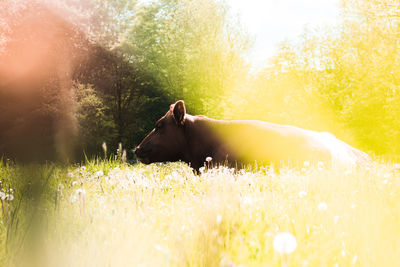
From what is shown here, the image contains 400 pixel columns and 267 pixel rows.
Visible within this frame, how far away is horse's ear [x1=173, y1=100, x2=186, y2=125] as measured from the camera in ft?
25.7

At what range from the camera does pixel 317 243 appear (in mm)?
2363

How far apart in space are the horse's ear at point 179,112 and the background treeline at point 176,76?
6.00 m

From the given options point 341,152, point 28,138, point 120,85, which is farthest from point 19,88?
point 341,152

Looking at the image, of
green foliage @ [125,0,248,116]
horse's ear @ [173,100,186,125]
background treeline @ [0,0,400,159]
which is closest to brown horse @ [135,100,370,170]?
horse's ear @ [173,100,186,125]

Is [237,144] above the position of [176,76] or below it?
below

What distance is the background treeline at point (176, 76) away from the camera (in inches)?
566

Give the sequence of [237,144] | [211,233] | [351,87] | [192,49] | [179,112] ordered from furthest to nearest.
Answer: [192,49], [351,87], [179,112], [237,144], [211,233]

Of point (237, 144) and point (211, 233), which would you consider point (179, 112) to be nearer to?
point (237, 144)

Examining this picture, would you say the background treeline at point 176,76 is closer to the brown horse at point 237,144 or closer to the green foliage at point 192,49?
the green foliage at point 192,49

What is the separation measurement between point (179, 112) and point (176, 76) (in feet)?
63.5

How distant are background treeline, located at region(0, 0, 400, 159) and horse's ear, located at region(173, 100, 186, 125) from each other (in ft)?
19.7

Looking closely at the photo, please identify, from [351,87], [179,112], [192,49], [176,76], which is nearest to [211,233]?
[179,112]

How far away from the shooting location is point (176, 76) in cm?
2691

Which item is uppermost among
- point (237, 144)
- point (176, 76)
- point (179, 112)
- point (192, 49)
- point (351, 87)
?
point (192, 49)
